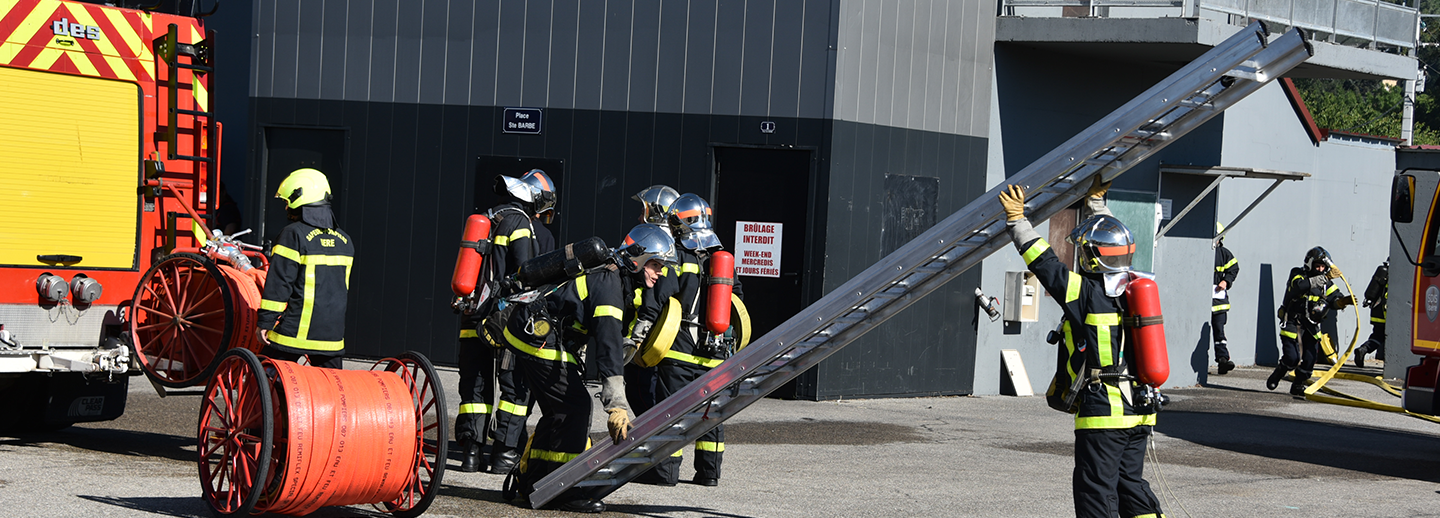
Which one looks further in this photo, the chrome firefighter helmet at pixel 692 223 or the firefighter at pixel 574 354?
the chrome firefighter helmet at pixel 692 223

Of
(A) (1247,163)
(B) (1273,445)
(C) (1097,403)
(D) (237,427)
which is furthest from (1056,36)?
(D) (237,427)

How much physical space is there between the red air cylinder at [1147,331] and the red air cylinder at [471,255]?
4.22 metres

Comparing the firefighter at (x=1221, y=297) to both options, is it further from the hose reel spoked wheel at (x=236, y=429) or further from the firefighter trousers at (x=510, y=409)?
the hose reel spoked wheel at (x=236, y=429)

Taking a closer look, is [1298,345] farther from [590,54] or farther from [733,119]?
[590,54]

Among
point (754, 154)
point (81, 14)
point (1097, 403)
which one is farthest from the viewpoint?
point (754, 154)

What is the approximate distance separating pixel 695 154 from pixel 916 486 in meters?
5.15

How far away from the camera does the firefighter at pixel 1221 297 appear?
16750 millimetres

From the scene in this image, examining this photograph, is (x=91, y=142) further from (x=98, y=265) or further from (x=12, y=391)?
(x=12, y=391)

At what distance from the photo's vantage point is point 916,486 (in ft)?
28.3

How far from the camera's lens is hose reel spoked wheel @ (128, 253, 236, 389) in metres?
8.38

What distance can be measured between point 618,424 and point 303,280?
2.10m

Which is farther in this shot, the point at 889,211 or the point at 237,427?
the point at 889,211

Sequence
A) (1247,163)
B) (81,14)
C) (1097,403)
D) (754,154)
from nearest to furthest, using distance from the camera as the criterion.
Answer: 1. (1097,403)
2. (81,14)
3. (754,154)
4. (1247,163)

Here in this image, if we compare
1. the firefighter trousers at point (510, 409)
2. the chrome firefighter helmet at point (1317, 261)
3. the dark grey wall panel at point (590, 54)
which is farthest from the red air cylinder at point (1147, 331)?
the chrome firefighter helmet at point (1317, 261)
